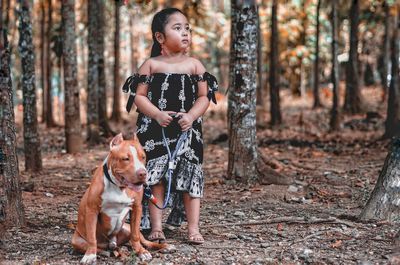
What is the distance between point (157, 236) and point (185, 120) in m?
1.06

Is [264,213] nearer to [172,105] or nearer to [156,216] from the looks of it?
[156,216]

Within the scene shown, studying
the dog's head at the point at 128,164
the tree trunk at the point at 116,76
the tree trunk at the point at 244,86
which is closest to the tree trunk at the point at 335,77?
the tree trunk at the point at 116,76

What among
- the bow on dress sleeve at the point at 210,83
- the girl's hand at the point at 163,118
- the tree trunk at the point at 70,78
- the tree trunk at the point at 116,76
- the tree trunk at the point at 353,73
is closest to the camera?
the girl's hand at the point at 163,118

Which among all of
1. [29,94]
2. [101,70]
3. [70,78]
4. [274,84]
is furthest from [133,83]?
[274,84]

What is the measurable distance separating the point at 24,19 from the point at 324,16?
85.7ft

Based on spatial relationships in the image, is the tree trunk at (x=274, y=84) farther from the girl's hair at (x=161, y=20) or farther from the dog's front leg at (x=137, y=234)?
the dog's front leg at (x=137, y=234)

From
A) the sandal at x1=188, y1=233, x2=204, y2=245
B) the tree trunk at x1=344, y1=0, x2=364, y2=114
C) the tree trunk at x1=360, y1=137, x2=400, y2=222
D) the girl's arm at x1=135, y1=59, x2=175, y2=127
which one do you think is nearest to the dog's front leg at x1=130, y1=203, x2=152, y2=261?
the sandal at x1=188, y1=233, x2=204, y2=245

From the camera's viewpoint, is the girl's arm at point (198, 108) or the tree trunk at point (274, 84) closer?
the girl's arm at point (198, 108)

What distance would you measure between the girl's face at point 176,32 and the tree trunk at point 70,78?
6.85m

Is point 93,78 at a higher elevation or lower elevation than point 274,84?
higher

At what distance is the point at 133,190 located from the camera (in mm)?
4789

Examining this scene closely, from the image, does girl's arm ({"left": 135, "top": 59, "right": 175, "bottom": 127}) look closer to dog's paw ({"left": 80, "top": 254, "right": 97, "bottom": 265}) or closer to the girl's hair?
the girl's hair

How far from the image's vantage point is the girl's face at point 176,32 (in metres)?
5.35

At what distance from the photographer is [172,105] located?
5.45 metres
